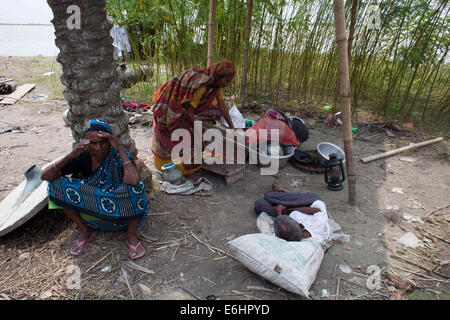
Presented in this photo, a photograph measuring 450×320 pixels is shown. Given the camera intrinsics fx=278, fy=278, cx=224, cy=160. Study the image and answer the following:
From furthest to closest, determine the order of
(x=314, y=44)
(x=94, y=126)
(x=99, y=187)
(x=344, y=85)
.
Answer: (x=314, y=44) → (x=344, y=85) → (x=99, y=187) → (x=94, y=126)

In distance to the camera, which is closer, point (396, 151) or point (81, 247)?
point (81, 247)

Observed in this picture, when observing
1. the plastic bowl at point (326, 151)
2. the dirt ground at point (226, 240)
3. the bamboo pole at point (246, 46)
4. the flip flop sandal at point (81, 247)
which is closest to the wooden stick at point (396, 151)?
the dirt ground at point (226, 240)

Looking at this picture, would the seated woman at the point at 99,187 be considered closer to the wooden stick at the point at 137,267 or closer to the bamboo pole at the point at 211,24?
the wooden stick at the point at 137,267

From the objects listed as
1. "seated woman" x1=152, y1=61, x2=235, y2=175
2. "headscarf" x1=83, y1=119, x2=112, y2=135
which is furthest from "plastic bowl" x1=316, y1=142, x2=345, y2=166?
"headscarf" x1=83, y1=119, x2=112, y2=135

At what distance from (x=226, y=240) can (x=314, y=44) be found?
4.54 metres

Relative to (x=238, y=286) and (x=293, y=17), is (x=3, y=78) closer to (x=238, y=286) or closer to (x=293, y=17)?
(x=293, y=17)

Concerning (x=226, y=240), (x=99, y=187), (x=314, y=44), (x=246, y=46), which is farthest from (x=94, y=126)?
(x=314, y=44)

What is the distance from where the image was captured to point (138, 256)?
2186 millimetres

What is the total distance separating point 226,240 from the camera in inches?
96.3

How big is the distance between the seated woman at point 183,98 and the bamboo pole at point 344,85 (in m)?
1.13

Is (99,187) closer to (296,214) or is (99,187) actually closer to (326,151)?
(296,214)

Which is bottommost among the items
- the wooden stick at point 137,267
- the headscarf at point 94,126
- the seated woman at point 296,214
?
the wooden stick at point 137,267

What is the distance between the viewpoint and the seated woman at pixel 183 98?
2.99m
